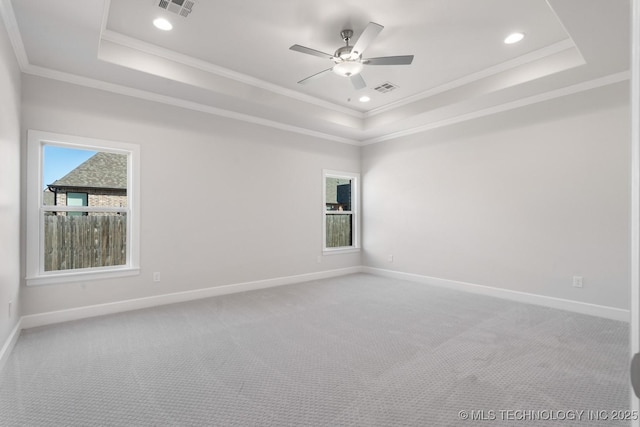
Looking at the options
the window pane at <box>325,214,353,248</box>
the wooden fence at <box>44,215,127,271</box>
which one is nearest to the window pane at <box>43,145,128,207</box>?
the wooden fence at <box>44,215,127,271</box>

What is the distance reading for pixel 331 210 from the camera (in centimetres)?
636

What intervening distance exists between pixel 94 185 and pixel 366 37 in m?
3.52

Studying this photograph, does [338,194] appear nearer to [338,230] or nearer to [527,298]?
[338,230]

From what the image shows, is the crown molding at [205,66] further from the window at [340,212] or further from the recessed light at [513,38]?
the recessed light at [513,38]

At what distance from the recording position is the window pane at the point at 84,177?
143 inches

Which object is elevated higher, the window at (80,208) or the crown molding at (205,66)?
the crown molding at (205,66)

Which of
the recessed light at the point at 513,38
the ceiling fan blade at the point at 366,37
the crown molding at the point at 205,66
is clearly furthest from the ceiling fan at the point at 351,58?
the crown molding at the point at 205,66

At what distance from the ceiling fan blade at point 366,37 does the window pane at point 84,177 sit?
3062 mm

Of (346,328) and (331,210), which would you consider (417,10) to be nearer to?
(346,328)

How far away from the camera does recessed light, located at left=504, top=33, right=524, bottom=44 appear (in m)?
3.37

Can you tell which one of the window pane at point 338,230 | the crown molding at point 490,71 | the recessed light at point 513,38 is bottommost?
the window pane at point 338,230

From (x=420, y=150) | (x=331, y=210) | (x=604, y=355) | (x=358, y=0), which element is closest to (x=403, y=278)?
(x=331, y=210)

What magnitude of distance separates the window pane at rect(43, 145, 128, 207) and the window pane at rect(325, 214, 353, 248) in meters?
3.46

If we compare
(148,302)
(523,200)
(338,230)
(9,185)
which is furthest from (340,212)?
(9,185)
